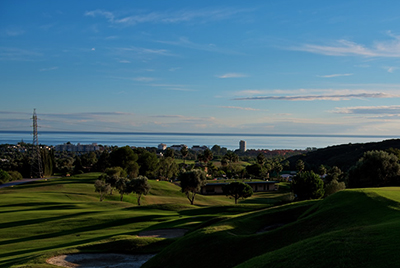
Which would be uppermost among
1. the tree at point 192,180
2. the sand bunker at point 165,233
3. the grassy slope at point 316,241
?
the grassy slope at point 316,241

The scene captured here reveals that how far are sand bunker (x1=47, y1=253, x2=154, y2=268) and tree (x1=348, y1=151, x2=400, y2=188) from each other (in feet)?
123

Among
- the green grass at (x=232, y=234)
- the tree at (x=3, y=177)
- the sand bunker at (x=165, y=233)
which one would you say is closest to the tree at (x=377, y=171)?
the green grass at (x=232, y=234)

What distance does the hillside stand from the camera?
15305 centimetres

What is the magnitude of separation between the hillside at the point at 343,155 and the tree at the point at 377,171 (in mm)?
94028

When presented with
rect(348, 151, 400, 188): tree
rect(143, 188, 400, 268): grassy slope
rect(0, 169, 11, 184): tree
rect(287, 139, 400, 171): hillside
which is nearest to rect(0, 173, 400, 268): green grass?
rect(143, 188, 400, 268): grassy slope

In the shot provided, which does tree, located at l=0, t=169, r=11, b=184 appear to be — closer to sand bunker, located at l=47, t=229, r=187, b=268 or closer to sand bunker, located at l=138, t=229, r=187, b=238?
sand bunker, located at l=138, t=229, r=187, b=238

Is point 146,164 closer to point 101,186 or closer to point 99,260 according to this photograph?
point 101,186

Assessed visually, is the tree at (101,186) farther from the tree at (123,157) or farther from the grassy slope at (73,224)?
the tree at (123,157)

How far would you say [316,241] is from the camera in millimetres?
13773

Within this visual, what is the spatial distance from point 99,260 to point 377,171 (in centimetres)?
4018

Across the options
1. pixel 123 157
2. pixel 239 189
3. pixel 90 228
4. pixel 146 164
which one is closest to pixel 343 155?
pixel 146 164

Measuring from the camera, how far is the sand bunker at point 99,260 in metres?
21.5

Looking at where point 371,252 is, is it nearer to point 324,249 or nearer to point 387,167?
point 324,249

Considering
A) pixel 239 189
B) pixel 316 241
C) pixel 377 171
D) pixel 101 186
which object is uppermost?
pixel 377 171
